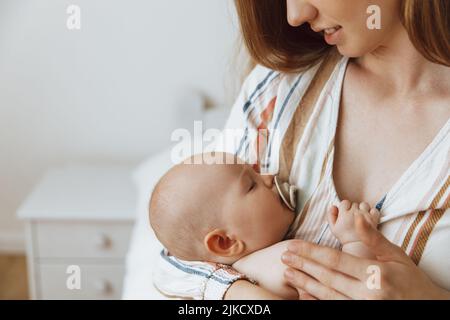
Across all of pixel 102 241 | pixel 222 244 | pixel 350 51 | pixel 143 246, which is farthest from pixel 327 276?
pixel 102 241

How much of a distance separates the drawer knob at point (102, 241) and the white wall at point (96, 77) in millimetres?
298

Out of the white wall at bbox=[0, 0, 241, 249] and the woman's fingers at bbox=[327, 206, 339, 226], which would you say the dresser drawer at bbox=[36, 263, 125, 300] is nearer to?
the white wall at bbox=[0, 0, 241, 249]

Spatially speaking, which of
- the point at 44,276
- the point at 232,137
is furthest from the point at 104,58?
→ the point at 232,137

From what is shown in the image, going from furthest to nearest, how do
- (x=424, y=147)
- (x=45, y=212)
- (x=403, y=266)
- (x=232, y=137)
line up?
(x=45, y=212)
(x=232, y=137)
(x=424, y=147)
(x=403, y=266)

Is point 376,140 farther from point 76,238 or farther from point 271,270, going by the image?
point 76,238

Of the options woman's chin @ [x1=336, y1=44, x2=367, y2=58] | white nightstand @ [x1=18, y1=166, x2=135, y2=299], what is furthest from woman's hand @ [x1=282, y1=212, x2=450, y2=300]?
white nightstand @ [x1=18, y1=166, x2=135, y2=299]

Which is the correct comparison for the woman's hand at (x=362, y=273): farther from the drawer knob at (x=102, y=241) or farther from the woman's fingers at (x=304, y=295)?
the drawer knob at (x=102, y=241)

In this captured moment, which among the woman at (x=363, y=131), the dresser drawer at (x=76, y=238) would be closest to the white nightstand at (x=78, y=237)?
the dresser drawer at (x=76, y=238)

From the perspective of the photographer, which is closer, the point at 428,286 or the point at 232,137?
the point at 428,286

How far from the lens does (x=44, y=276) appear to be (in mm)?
1587

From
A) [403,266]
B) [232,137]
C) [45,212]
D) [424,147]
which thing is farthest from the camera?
[45,212]

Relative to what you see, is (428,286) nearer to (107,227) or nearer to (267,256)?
(267,256)

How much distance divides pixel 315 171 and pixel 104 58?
0.93 m

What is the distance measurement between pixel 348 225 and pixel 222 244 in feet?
0.58
